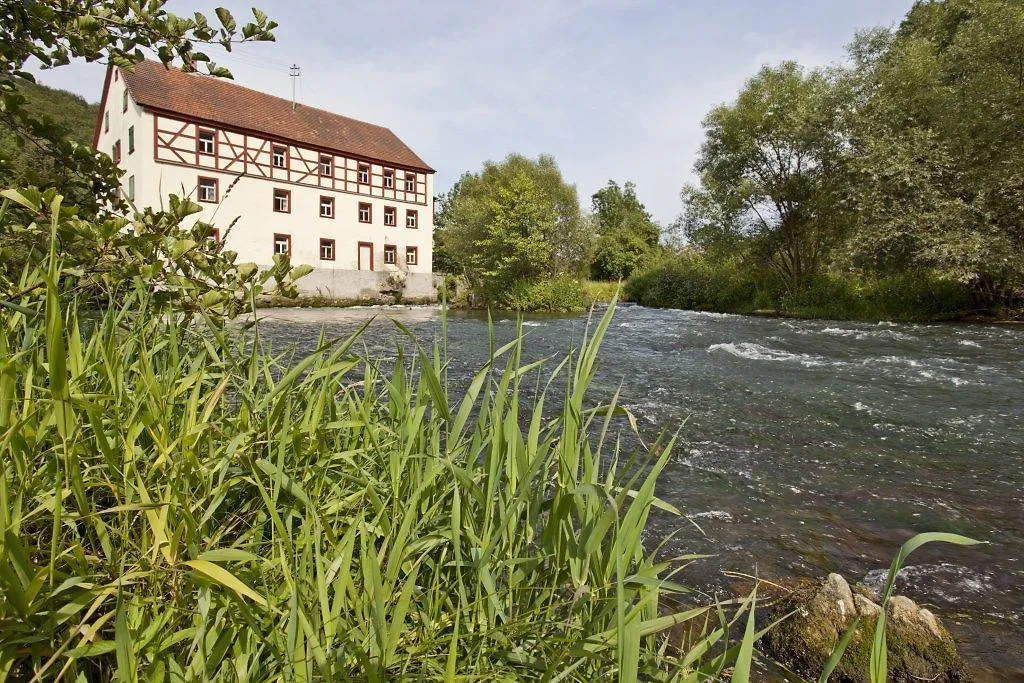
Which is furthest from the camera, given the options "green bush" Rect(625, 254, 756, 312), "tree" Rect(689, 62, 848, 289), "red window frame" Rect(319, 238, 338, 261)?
"red window frame" Rect(319, 238, 338, 261)

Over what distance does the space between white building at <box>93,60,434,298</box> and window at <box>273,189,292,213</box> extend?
5 cm

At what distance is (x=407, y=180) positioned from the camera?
3600 centimetres

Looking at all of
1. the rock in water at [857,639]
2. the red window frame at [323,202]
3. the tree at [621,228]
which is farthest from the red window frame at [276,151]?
the rock in water at [857,639]

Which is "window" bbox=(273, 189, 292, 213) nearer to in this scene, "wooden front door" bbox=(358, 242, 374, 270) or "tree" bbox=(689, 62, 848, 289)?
"wooden front door" bbox=(358, 242, 374, 270)

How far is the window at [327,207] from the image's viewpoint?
32.2 meters

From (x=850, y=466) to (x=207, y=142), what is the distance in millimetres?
31526

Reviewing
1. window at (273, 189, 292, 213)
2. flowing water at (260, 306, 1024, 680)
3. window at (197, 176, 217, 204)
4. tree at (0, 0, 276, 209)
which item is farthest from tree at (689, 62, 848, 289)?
tree at (0, 0, 276, 209)

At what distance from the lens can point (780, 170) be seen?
Result: 27.3 meters

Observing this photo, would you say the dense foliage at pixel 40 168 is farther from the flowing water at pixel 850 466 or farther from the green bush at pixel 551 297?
the green bush at pixel 551 297

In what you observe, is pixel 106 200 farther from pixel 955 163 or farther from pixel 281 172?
pixel 281 172

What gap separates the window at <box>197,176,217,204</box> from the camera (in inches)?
1093

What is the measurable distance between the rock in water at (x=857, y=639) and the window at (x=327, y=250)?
106 feet

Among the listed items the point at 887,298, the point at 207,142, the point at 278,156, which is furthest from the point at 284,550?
the point at 278,156

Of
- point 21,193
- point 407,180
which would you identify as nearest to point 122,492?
point 21,193
